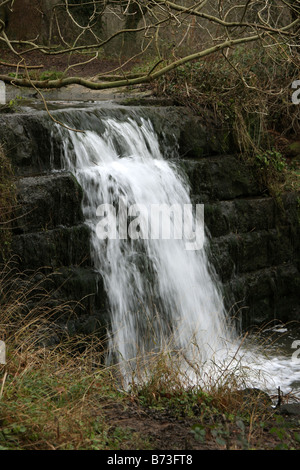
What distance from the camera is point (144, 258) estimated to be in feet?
26.0

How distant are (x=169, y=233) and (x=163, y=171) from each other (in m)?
0.97

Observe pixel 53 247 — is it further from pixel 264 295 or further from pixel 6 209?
pixel 264 295

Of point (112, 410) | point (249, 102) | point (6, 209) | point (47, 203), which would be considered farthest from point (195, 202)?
point (112, 410)

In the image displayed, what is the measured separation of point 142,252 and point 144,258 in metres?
0.09

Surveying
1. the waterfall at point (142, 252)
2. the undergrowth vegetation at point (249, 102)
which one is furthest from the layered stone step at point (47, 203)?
the undergrowth vegetation at point (249, 102)

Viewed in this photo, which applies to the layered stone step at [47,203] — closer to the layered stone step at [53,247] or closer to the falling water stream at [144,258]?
the layered stone step at [53,247]

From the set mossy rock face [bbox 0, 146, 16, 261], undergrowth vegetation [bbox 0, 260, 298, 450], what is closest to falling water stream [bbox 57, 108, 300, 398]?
mossy rock face [bbox 0, 146, 16, 261]

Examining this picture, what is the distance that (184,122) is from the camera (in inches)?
388

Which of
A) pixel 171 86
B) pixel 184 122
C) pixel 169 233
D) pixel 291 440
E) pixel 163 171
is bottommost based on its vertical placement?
pixel 291 440

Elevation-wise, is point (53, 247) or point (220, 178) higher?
point (220, 178)

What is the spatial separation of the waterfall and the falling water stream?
0.04ft

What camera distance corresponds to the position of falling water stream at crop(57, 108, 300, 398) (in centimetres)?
739
